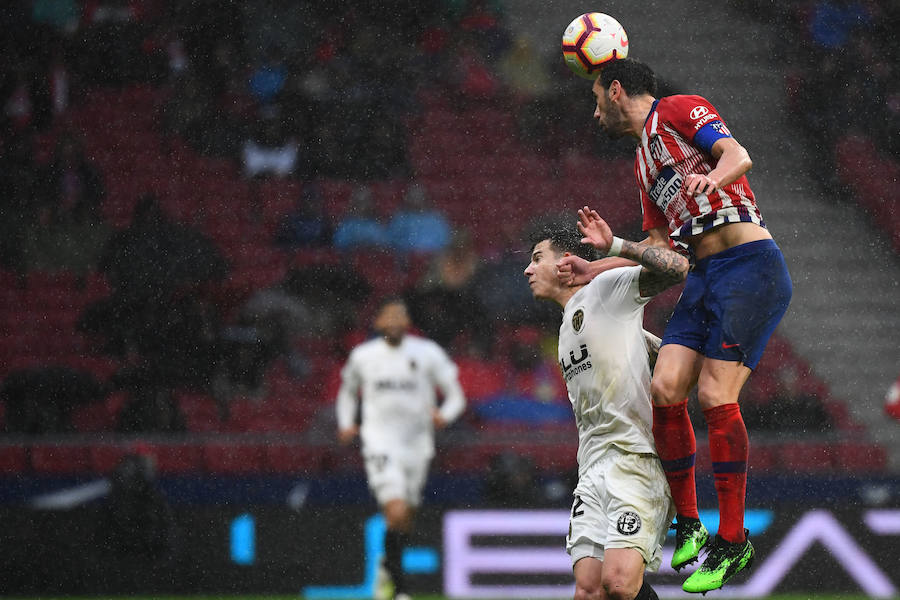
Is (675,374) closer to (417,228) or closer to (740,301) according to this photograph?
(740,301)

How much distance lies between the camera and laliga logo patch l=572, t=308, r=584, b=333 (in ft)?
15.7

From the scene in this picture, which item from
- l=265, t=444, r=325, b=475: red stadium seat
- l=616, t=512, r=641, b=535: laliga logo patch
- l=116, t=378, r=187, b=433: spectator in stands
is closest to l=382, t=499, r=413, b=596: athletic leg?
l=265, t=444, r=325, b=475: red stadium seat

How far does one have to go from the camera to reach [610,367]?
4.66 meters

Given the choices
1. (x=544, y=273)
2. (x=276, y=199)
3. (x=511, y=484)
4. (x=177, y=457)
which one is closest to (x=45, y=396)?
(x=177, y=457)

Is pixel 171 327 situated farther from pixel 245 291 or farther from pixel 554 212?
pixel 554 212

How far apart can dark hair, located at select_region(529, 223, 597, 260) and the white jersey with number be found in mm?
165

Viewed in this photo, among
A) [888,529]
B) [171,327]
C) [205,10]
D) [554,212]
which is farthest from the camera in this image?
[205,10]

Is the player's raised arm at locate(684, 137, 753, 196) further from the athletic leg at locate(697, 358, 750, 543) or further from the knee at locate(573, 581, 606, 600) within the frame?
the knee at locate(573, 581, 606, 600)

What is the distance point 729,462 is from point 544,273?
1.02 m

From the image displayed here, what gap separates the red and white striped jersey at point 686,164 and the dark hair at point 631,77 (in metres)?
0.09

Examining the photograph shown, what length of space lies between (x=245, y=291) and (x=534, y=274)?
6.81 meters

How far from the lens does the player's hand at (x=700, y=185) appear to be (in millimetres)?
3934

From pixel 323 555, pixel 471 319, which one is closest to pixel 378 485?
pixel 323 555

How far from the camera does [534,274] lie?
15.8ft
